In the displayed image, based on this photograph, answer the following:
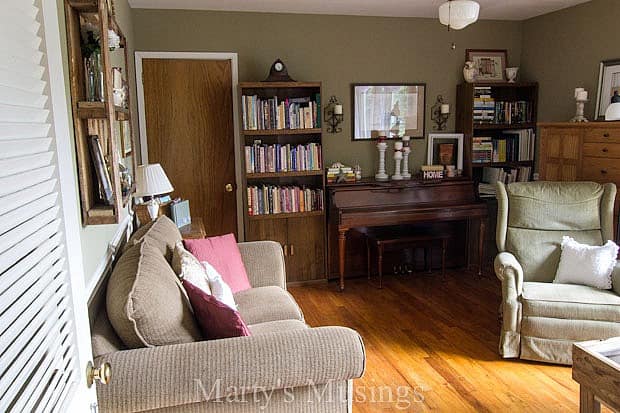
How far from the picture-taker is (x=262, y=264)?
3119mm

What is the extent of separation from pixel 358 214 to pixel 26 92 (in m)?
3.49

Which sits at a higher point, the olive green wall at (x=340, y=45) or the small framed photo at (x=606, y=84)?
the olive green wall at (x=340, y=45)

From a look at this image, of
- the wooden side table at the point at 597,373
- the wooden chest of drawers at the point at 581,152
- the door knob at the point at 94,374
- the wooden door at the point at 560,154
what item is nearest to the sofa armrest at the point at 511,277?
the wooden side table at the point at 597,373

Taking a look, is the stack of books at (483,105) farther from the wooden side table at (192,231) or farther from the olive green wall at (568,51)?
the wooden side table at (192,231)

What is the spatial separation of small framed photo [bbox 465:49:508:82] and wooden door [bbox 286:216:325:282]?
7.06 ft

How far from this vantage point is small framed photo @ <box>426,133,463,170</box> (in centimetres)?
483

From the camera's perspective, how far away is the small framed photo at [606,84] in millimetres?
3934

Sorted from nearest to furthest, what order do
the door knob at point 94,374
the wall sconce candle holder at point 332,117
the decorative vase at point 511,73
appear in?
the door knob at point 94,374
the wall sconce candle holder at point 332,117
the decorative vase at point 511,73

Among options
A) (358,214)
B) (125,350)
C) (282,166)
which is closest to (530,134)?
(358,214)

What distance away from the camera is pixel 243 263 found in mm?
3086

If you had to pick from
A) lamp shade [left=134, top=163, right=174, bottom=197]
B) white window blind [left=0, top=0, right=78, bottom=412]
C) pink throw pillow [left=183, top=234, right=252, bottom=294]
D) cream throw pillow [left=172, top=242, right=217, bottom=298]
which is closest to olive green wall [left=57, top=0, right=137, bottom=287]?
cream throw pillow [left=172, top=242, right=217, bottom=298]

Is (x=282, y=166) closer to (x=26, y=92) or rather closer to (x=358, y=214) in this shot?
(x=358, y=214)

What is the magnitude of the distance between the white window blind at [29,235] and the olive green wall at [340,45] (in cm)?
352

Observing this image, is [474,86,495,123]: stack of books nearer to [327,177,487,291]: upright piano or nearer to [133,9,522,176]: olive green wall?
[133,9,522,176]: olive green wall
